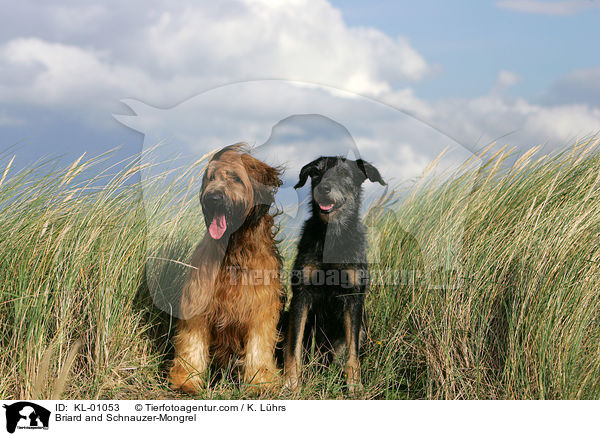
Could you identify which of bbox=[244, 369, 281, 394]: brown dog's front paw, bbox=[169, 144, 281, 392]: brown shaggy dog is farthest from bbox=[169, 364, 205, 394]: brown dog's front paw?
bbox=[244, 369, 281, 394]: brown dog's front paw

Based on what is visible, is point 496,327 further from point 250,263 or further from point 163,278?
point 163,278

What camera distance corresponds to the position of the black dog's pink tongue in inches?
172

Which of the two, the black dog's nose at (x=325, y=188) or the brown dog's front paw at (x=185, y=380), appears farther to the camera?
the brown dog's front paw at (x=185, y=380)

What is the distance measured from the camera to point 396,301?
5.03 m

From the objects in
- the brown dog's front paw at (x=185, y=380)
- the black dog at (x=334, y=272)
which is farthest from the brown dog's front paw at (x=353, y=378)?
the brown dog's front paw at (x=185, y=380)

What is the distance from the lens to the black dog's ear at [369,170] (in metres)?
4.46

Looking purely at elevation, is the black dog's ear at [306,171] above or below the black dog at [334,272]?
above

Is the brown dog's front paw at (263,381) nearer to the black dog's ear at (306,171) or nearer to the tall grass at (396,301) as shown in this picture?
the tall grass at (396,301)

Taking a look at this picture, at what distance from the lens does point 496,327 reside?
474 cm

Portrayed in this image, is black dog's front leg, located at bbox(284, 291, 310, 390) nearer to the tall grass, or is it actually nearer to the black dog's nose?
the tall grass
